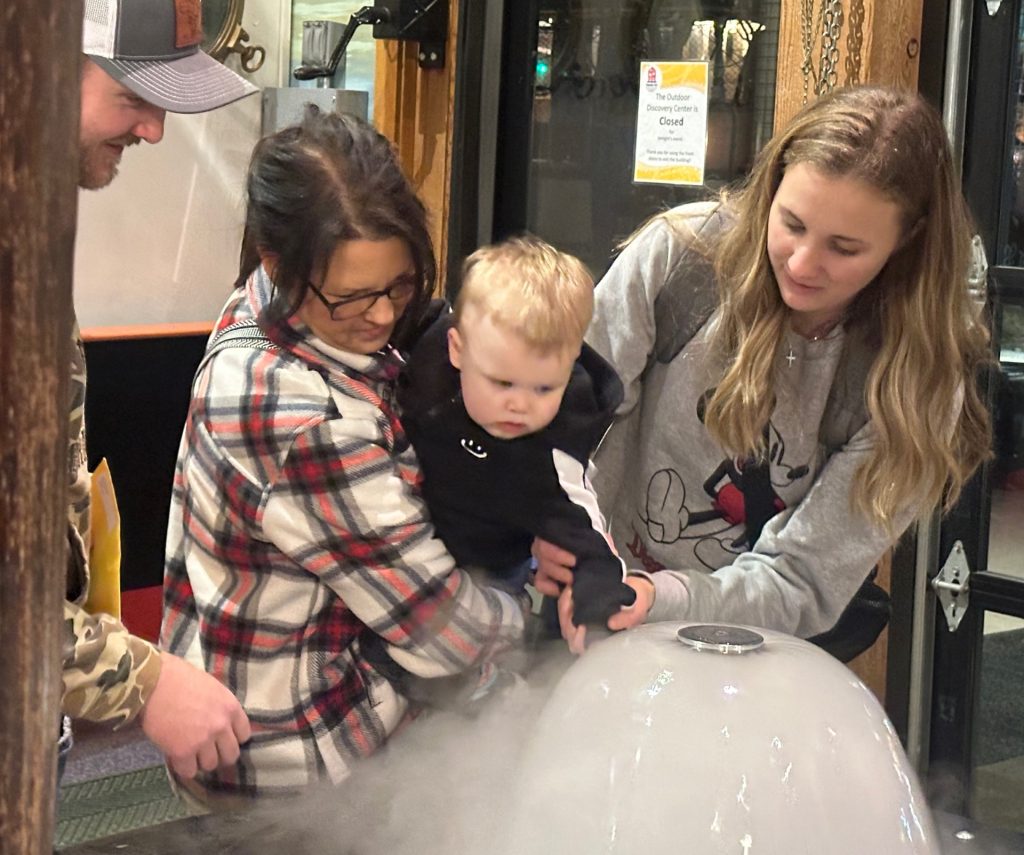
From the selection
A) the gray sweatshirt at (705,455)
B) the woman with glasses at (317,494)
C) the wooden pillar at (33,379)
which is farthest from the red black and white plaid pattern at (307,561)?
the wooden pillar at (33,379)

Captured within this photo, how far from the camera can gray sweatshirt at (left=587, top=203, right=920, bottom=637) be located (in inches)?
59.9

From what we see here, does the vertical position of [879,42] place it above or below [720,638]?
above

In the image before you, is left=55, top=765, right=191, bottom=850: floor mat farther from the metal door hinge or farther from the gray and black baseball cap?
the gray and black baseball cap

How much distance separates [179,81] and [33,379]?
0.77m

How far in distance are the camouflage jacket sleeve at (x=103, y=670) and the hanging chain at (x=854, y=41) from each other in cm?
162

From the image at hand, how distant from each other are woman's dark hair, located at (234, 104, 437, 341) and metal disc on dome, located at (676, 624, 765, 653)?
0.43 metres

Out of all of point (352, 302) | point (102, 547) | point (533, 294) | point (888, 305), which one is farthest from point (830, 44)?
point (102, 547)

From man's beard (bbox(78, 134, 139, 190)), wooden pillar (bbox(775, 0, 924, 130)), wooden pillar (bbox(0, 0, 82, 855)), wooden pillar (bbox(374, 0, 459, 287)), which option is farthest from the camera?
wooden pillar (bbox(374, 0, 459, 287))

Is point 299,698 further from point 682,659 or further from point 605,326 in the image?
point 605,326

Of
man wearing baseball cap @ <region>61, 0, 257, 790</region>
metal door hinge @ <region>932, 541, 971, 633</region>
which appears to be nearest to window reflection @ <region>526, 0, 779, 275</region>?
metal door hinge @ <region>932, 541, 971, 633</region>

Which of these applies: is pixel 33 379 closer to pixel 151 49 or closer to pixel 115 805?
pixel 151 49

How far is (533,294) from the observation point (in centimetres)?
125

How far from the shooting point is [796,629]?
4.91ft

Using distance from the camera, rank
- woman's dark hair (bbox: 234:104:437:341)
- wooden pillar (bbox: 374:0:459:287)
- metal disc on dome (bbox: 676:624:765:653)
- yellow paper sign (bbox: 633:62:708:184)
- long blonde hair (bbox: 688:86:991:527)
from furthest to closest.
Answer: wooden pillar (bbox: 374:0:459:287) < yellow paper sign (bbox: 633:62:708:184) < long blonde hair (bbox: 688:86:991:527) < woman's dark hair (bbox: 234:104:437:341) < metal disc on dome (bbox: 676:624:765:653)
